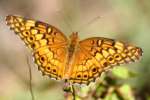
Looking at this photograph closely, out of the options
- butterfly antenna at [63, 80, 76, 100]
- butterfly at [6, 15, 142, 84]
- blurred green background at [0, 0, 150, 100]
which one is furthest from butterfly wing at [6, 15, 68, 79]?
blurred green background at [0, 0, 150, 100]

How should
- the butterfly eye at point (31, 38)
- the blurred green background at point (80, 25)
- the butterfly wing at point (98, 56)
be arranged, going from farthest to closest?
the blurred green background at point (80, 25), the butterfly eye at point (31, 38), the butterfly wing at point (98, 56)

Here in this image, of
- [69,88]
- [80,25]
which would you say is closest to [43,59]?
[69,88]

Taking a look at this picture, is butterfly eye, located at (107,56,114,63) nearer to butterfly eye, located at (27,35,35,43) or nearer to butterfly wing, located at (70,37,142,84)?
butterfly wing, located at (70,37,142,84)

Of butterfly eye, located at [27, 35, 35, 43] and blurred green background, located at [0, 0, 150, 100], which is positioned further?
blurred green background, located at [0, 0, 150, 100]

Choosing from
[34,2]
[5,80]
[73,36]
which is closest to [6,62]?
[5,80]

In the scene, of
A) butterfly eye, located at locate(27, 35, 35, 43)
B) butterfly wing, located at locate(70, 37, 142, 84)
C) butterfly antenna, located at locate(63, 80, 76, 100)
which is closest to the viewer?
butterfly antenna, located at locate(63, 80, 76, 100)

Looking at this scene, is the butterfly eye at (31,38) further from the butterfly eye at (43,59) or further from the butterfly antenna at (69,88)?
the butterfly antenna at (69,88)

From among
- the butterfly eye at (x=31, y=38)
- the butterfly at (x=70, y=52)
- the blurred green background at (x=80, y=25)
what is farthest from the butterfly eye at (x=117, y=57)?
the blurred green background at (x=80, y=25)

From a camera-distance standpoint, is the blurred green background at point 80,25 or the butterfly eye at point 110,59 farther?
the blurred green background at point 80,25
